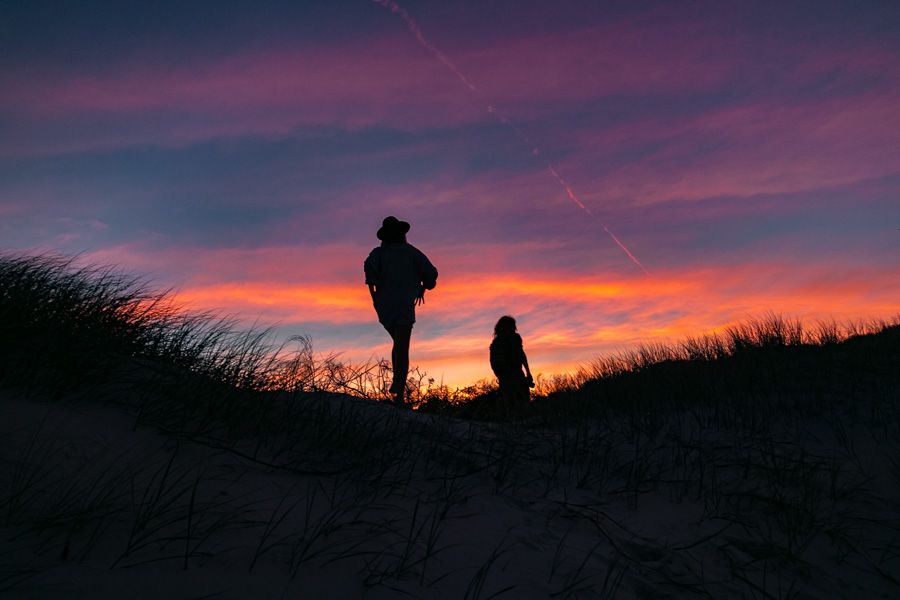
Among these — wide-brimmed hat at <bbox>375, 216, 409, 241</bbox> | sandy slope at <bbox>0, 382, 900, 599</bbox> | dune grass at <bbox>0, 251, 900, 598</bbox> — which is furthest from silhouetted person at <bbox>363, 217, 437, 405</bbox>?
sandy slope at <bbox>0, 382, 900, 599</bbox>

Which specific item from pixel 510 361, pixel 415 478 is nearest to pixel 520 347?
pixel 510 361

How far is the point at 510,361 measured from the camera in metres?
8.57

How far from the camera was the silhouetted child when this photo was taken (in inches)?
327

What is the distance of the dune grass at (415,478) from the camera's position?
6.53ft

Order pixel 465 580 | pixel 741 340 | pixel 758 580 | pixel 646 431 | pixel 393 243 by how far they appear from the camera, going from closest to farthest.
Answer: pixel 465 580, pixel 758 580, pixel 646 431, pixel 393 243, pixel 741 340

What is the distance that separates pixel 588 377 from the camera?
7.52 metres

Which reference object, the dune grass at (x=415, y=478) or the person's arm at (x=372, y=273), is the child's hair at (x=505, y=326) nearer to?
the person's arm at (x=372, y=273)

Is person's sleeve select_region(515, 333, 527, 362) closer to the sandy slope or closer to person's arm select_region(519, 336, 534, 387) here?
person's arm select_region(519, 336, 534, 387)

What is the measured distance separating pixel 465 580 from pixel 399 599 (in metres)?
0.32

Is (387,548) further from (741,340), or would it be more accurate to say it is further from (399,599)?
(741,340)

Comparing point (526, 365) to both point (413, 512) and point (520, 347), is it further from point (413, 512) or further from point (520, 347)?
point (413, 512)

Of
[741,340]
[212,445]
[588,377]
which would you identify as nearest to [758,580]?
[212,445]

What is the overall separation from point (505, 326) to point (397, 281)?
8.43ft

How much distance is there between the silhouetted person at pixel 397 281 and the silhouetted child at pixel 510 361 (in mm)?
1948
